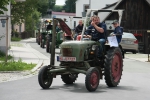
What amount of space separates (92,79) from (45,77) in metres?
1.35

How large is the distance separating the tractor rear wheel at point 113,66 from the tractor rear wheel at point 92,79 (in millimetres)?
588

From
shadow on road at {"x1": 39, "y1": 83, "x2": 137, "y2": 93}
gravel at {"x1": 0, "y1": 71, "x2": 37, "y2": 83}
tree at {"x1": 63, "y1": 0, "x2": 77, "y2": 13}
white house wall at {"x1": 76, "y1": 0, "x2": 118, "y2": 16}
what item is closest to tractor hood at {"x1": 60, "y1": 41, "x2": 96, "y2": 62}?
shadow on road at {"x1": 39, "y1": 83, "x2": 137, "y2": 93}

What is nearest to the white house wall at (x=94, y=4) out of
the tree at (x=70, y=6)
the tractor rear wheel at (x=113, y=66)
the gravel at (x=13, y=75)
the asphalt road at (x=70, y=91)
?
the tree at (x=70, y=6)

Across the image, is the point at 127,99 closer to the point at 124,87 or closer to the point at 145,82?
the point at 124,87

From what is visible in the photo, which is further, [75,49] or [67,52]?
[67,52]

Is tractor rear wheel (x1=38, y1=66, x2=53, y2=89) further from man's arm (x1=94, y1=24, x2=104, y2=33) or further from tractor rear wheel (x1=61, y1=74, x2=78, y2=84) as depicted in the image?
man's arm (x1=94, y1=24, x2=104, y2=33)

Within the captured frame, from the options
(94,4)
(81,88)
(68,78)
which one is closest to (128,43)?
(68,78)

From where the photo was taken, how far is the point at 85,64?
12758mm

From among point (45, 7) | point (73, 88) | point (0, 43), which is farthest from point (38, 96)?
point (45, 7)

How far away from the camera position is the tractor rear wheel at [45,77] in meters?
12.7

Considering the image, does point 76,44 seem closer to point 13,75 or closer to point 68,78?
point 68,78

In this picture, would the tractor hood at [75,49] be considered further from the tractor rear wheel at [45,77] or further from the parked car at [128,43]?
the parked car at [128,43]

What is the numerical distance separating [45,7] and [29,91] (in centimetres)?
11115

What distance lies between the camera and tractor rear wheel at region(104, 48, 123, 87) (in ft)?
42.7
